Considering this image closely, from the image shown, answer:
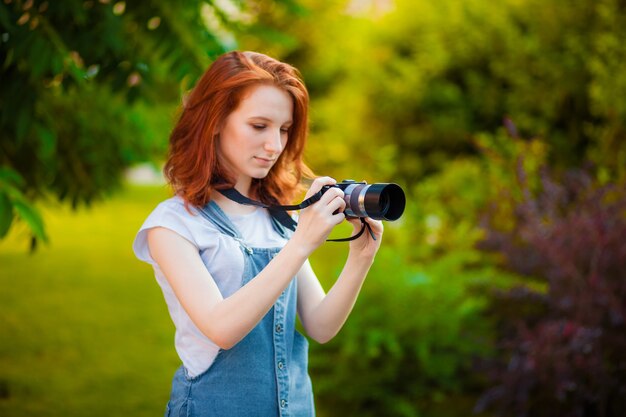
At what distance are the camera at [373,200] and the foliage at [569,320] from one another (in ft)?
8.12

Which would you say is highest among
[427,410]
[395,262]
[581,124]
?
[581,124]

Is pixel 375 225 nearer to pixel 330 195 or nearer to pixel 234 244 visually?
pixel 330 195

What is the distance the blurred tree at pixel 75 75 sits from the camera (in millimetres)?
2898

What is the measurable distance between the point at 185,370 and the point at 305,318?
0.39 meters

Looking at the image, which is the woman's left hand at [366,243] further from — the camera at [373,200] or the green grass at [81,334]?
the green grass at [81,334]

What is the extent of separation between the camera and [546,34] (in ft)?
28.1

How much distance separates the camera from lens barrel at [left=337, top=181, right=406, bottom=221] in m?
1.88

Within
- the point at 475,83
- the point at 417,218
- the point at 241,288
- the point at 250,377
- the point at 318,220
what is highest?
the point at 475,83

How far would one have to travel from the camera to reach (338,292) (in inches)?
82.4


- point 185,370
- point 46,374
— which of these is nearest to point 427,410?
point 46,374

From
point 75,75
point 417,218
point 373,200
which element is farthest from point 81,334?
point 373,200

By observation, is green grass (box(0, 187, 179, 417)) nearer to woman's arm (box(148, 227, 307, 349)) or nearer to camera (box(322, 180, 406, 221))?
woman's arm (box(148, 227, 307, 349))

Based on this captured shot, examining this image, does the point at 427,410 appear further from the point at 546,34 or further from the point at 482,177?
the point at 546,34

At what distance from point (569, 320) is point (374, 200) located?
121 inches
